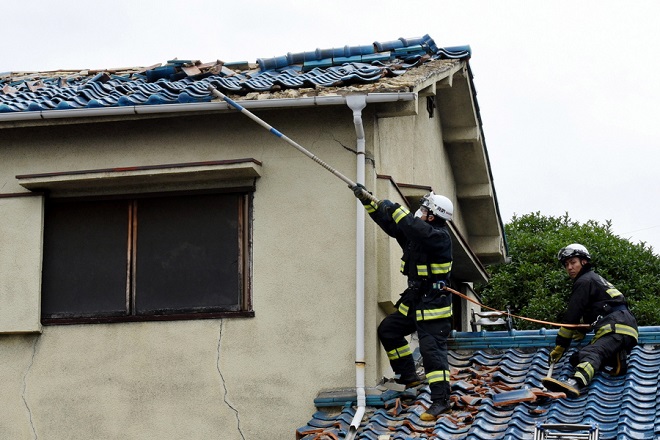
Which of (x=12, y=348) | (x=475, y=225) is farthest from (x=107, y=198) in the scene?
(x=475, y=225)

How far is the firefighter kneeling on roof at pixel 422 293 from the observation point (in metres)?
9.27

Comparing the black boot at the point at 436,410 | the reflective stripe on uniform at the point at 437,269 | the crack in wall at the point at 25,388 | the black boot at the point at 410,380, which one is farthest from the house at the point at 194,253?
the black boot at the point at 436,410

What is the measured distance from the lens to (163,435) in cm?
986

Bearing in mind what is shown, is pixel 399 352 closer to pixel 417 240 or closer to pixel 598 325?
pixel 417 240

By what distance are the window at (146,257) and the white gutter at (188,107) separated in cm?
94

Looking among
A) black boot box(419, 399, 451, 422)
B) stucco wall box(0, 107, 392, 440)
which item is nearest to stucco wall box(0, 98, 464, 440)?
stucco wall box(0, 107, 392, 440)

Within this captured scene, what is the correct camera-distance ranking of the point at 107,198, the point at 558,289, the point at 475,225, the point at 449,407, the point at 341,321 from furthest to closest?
the point at 558,289 → the point at 475,225 → the point at 107,198 → the point at 341,321 → the point at 449,407

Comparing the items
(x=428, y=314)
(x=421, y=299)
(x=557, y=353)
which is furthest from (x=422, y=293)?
(x=557, y=353)

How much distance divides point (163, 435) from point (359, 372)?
201 centimetres

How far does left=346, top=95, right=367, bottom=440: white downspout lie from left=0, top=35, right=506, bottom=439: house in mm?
15

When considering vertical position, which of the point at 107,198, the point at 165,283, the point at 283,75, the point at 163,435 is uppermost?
the point at 283,75

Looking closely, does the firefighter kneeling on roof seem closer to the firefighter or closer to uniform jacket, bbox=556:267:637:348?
the firefighter

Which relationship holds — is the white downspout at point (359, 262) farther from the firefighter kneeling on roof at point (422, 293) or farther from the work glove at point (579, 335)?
the work glove at point (579, 335)

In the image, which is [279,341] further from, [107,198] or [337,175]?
[107,198]
